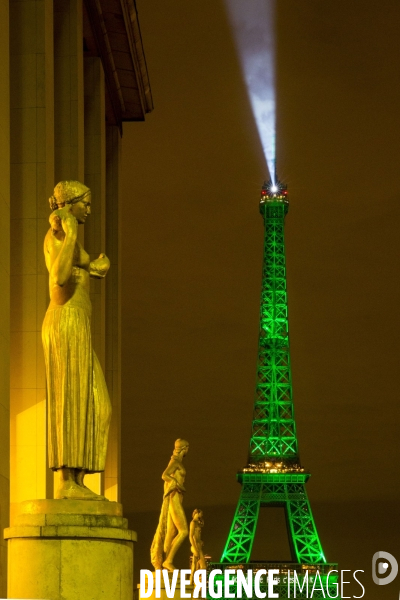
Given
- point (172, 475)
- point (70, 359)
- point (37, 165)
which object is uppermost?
point (37, 165)

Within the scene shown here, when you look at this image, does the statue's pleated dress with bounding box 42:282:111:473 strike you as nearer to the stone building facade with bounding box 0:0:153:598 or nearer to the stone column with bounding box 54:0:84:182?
the stone building facade with bounding box 0:0:153:598

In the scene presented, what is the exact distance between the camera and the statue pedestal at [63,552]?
13086 mm

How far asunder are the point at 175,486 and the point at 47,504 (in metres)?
10.5

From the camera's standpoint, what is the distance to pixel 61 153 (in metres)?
30.3

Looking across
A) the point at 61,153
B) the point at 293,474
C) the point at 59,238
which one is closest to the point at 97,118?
the point at 61,153

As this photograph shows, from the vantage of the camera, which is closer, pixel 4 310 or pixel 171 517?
pixel 4 310

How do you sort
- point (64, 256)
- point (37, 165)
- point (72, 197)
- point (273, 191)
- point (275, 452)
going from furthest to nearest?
point (275, 452), point (273, 191), point (37, 165), point (72, 197), point (64, 256)

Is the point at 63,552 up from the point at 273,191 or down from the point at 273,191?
down

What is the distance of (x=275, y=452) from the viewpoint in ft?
278

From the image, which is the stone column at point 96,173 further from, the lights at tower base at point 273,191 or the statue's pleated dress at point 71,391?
the lights at tower base at point 273,191

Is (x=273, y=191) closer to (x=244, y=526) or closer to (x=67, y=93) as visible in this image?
(x=244, y=526)

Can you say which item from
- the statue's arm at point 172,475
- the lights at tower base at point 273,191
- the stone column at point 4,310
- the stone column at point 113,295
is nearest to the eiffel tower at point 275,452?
the lights at tower base at point 273,191

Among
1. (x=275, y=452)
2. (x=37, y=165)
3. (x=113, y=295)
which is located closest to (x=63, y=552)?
(x=37, y=165)

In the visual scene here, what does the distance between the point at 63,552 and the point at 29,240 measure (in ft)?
43.3
